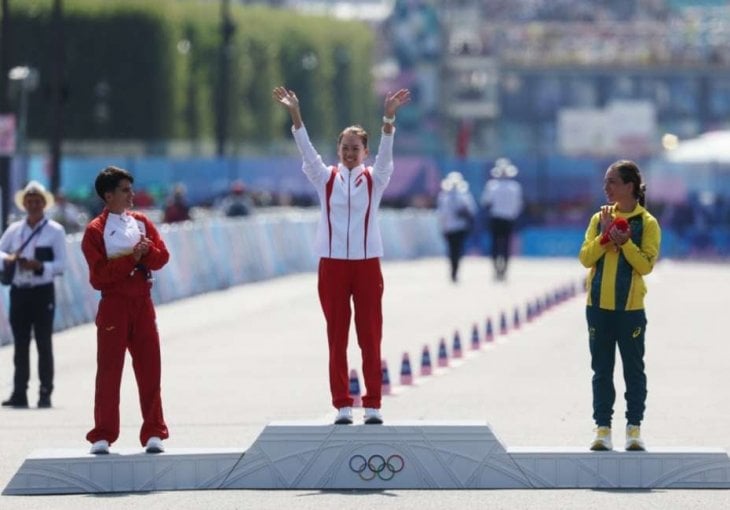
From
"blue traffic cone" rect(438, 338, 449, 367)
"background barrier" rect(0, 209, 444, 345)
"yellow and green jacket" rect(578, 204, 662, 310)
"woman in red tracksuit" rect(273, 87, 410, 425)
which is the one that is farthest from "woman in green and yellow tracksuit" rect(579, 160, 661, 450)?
"background barrier" rect(0, 209, 444, 345)

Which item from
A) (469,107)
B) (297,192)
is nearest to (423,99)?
(469,107)

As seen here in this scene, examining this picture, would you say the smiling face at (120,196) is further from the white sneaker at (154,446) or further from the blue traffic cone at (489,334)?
the blue traffic cone at (489,334)

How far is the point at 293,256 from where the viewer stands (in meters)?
42.3

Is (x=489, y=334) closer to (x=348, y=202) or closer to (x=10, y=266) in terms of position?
(x=10, y=266)

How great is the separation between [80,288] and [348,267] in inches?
598

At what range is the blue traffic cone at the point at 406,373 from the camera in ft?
65.1

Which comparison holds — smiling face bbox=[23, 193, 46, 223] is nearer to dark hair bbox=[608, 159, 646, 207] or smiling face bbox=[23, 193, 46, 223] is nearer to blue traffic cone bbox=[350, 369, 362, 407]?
blue traffic cone bbox=[350, 369, 362, 407]

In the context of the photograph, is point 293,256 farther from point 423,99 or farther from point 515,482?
point 423,99

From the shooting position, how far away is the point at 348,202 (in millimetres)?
13648

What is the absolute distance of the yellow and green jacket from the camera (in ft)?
43.4

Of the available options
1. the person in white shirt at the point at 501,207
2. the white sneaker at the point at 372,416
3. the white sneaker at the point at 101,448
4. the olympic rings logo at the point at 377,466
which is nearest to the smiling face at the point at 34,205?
the white sneaker at the point at 101,448

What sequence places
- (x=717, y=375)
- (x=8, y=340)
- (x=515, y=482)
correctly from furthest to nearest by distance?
1. (x=8, y=340)
2. (x=717, y=375)
3. (x=515, y=482)

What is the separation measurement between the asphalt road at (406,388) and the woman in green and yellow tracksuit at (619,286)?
66cm

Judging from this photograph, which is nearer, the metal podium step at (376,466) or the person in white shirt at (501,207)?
the metal podium step at (376,466)
